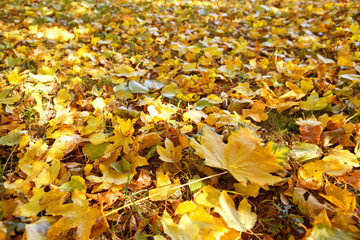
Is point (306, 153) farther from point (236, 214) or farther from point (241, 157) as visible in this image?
point (236, 214)

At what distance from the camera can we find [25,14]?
118 inches

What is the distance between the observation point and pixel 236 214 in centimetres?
85

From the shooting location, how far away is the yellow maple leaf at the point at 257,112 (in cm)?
130

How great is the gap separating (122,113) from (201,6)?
299cm

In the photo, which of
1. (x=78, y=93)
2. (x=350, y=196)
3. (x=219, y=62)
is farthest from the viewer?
(x=219, y=62)

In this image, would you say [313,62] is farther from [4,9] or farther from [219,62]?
[4,9]

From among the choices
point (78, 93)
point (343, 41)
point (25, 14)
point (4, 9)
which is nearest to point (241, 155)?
point (78, 93)

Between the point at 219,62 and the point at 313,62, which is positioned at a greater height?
the point at 313,62

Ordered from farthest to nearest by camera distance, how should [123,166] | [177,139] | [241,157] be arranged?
1. [177,139]
2. [123,166]
3. [241,157]

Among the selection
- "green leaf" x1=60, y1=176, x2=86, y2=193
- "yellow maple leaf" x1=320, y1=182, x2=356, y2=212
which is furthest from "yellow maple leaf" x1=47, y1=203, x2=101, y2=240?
"yellow maple leaf" x1=320, y1=182, x2=356, y2=212

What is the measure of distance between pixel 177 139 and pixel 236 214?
45 centimetres

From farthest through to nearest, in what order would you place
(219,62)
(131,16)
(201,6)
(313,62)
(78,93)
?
(201,6)
(131,16)
(219,62)
(313,62)
(78,93)

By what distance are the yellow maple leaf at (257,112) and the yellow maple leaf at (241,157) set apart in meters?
0.35

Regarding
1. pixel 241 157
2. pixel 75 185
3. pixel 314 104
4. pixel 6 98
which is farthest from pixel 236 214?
pixel 6 98
